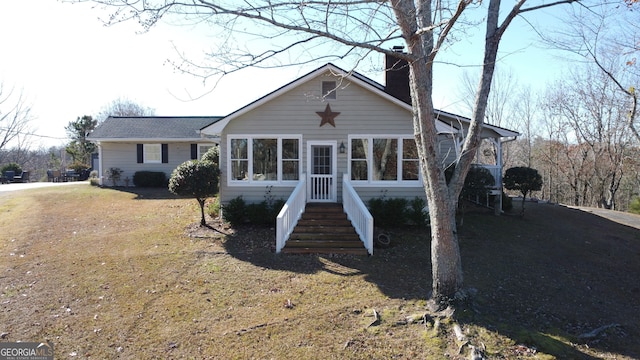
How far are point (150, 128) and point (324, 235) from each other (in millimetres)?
15442

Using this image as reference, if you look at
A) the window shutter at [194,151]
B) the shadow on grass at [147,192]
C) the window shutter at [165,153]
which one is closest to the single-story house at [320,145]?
the shadow on grass at [147,192]

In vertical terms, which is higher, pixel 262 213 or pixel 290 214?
pixel 290 214

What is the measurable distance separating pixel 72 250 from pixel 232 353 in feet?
20.7

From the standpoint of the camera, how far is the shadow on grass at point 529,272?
520 cm

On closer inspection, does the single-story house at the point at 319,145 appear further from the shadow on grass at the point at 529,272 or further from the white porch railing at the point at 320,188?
the shadow on grass at the point at 529,272

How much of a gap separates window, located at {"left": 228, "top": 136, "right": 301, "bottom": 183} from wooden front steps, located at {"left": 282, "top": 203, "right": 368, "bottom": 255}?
1.70 meters

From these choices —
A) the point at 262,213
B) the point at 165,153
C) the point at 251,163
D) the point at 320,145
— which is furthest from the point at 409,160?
the point at 165,153

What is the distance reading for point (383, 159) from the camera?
38.9ft

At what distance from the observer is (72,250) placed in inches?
345

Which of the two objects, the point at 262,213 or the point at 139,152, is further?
the point at 139,152

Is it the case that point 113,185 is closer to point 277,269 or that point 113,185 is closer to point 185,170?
point 185,170

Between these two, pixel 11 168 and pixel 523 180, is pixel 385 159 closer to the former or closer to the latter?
pixel 523 180

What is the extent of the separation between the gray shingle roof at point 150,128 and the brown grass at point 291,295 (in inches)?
360

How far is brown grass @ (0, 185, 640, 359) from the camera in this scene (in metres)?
4.79
